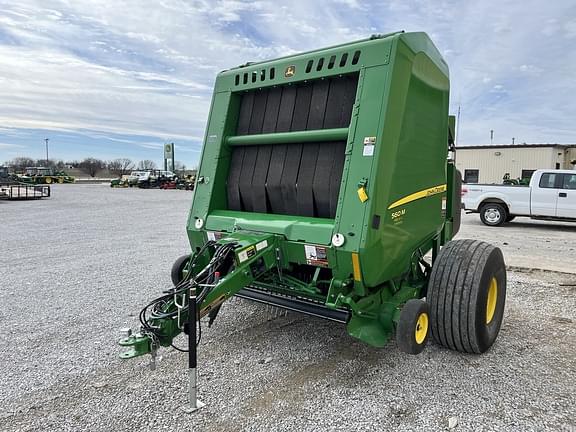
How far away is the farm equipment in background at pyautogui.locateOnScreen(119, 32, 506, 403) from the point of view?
10.6 feet

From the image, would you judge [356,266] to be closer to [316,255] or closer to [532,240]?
[316,255]

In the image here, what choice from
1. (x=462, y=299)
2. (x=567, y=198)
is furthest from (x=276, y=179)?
(x=567, y=198)

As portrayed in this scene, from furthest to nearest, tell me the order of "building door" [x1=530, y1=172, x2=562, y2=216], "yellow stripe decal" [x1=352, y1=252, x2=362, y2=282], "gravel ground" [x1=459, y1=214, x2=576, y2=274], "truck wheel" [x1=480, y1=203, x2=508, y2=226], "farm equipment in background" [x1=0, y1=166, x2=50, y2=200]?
"farm equipment in background" [x1=0, y1=166, x2=50, y2=200] < "truck wheel" [x1=480, y1=203, x2=508, y2=226] < "building door" [x1=530, y1=172, x2=562, y2=216] < "gravel ground" [x1=459, y1=214, x2=576, y2=274] < "yellow stripe decal" [x1=352, y1=252, x2=362, y2=282]

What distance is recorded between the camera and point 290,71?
3.89 metres

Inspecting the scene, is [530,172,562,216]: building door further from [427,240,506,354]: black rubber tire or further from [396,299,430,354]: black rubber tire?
[396,299,430,354]: black rubber tire

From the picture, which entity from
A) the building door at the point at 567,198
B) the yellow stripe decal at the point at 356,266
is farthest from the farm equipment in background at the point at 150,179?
the yellow stripe decal at the point at 356,266

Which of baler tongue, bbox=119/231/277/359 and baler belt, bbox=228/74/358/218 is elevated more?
baler belt, bbox=228/74/358/218

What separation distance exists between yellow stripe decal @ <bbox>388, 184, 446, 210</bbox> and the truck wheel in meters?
9.66

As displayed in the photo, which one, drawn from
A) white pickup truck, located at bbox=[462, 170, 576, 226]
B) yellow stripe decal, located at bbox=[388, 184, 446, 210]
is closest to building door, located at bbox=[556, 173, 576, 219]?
white pickup truck, located at bbox=[462, 170, 576, 226]

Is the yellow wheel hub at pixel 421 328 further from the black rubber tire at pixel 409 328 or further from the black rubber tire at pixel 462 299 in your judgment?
the black rubber tire at pixel 462 299

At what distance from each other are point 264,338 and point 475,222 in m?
11.9

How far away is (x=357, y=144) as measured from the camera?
3.35 metres

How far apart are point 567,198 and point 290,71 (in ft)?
37.2

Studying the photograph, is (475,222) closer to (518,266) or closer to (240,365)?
(518,266)
